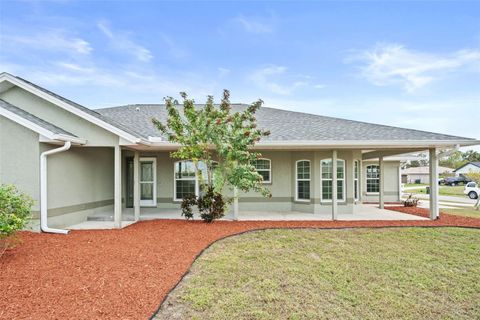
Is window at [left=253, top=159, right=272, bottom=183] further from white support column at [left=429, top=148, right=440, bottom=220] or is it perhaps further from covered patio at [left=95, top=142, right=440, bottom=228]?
white support column at [left=429, top=148, right=440, bottom=220]

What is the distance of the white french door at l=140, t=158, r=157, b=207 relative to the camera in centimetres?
1391

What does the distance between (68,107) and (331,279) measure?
8.68 meters

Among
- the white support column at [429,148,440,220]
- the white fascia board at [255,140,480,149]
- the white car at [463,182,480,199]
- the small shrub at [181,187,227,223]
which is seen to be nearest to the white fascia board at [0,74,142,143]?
the small shrub at [181,187,227,223]

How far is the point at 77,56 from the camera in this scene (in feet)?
50.9

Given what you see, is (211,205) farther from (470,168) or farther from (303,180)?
(470,168)

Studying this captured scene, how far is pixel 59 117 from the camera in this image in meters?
9.77

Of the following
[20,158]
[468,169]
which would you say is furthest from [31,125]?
[468,169]

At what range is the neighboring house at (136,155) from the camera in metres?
8.45

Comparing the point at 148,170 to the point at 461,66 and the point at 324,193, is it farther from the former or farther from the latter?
the point at 461,66

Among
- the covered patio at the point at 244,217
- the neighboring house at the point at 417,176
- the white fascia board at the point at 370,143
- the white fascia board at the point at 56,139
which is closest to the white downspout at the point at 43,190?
the white fascia board at the point at 56,139

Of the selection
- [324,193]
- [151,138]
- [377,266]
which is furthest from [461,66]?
[151,138]

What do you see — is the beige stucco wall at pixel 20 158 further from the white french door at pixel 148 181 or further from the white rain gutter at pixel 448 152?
the white rain gutter at pixel 448 152

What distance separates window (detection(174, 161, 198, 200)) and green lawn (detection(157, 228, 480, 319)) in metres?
5.77

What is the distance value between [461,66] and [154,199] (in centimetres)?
1778
